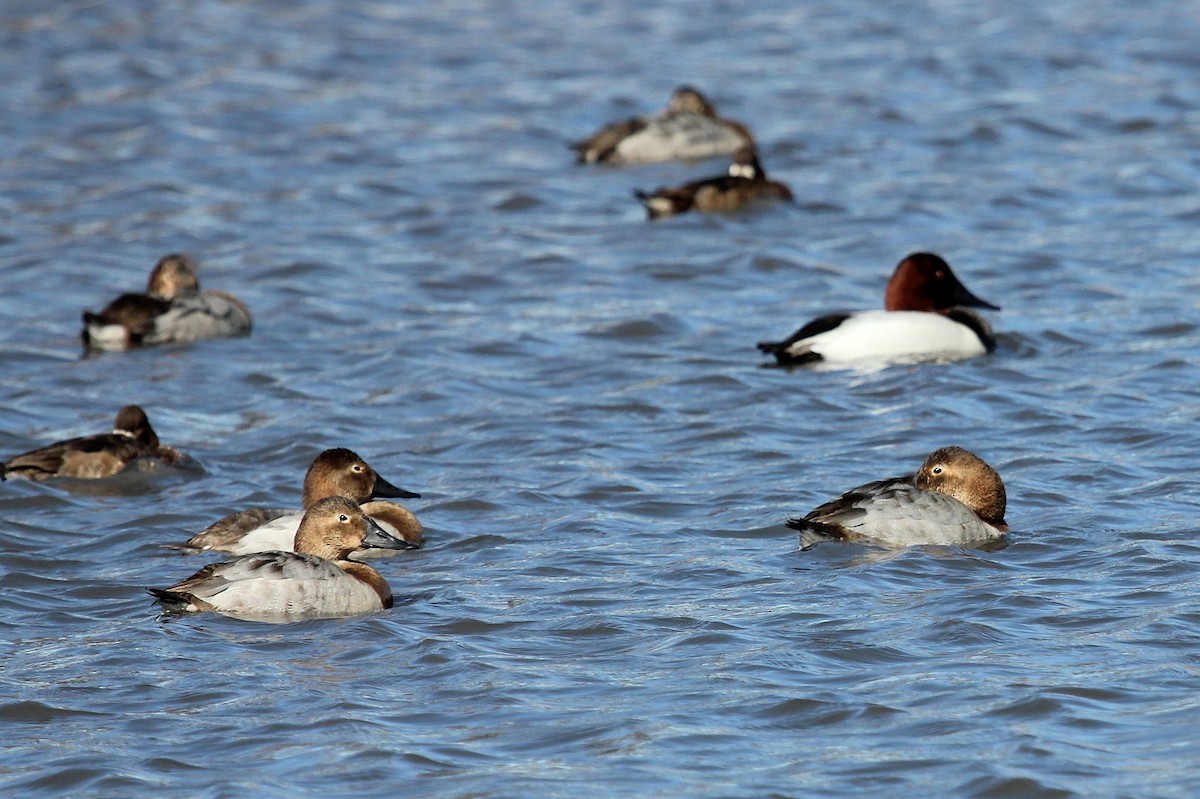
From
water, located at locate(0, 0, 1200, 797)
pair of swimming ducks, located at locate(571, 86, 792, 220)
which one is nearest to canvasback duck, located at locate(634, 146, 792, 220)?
water, located at locate(0, 0, 1200, 797)

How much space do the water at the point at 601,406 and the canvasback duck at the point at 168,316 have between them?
0.75ft

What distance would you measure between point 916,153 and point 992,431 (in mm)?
8158

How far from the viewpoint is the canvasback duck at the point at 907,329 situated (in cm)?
1211

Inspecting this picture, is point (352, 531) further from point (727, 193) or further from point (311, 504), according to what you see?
point (727, 193)

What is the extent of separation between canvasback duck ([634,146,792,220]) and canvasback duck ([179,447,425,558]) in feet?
24.7

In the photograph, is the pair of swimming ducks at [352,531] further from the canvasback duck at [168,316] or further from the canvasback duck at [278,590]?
the canvasback duck at [168,316]

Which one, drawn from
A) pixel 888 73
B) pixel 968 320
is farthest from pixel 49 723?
pixel 888 73

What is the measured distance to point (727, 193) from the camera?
1652 centimetres

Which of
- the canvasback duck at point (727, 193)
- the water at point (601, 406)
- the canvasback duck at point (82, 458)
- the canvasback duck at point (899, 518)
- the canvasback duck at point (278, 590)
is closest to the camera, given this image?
the water at point (601, 406)

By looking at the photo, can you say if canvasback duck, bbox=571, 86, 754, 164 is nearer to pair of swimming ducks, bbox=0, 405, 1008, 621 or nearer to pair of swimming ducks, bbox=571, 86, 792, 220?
pair of swimming ducks, bbox=571, 86, 792, 220

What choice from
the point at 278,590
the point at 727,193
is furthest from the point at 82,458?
the point at 727,193

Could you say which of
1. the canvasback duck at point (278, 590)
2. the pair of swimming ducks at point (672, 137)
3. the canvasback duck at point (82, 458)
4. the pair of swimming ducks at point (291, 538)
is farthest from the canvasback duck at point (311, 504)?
the pair of swimming ducks at point (672, 137)

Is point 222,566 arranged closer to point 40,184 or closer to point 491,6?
point 40,184

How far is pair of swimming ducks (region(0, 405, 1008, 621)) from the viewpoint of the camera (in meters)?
7.68
